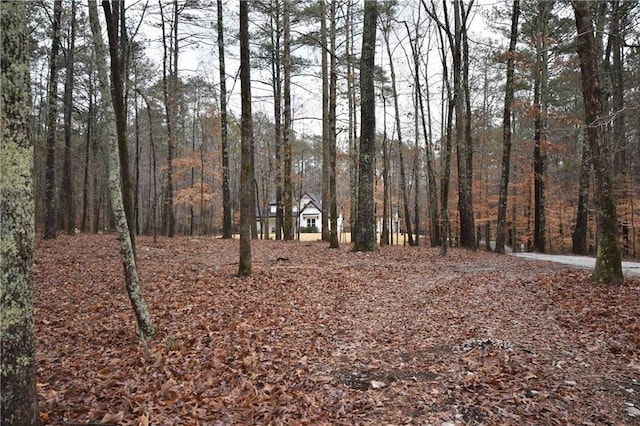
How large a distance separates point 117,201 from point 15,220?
8.36 feet

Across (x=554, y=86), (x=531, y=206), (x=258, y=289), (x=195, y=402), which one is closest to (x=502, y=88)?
(x=554, y=86)

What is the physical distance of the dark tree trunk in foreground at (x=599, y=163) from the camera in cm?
722

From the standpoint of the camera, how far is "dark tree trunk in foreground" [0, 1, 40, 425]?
8.00 feet

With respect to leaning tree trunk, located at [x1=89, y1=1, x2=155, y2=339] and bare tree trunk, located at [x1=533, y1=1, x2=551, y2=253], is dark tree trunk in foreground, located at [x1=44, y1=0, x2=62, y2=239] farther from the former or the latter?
bare tree trunk, located at [x1=533, y1=1, x2=551, y2=253]

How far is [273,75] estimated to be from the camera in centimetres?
2198

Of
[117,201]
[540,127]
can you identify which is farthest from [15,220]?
[540,127]

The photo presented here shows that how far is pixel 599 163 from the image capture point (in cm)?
739

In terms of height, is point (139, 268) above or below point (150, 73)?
below

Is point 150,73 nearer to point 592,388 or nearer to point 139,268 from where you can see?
point 139,268

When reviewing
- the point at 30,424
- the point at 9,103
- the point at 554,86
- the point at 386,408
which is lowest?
the point at 386,408

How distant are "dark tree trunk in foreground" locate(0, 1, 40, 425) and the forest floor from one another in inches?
37.1

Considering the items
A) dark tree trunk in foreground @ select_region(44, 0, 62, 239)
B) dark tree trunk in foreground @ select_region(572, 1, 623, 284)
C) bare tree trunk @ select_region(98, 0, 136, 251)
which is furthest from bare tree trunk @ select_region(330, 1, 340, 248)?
dark tree trunk in foreground @ select_region(44, 0, 62, 239)

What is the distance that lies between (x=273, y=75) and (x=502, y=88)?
13.4 m

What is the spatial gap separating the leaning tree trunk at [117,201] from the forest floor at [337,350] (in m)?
0.45
